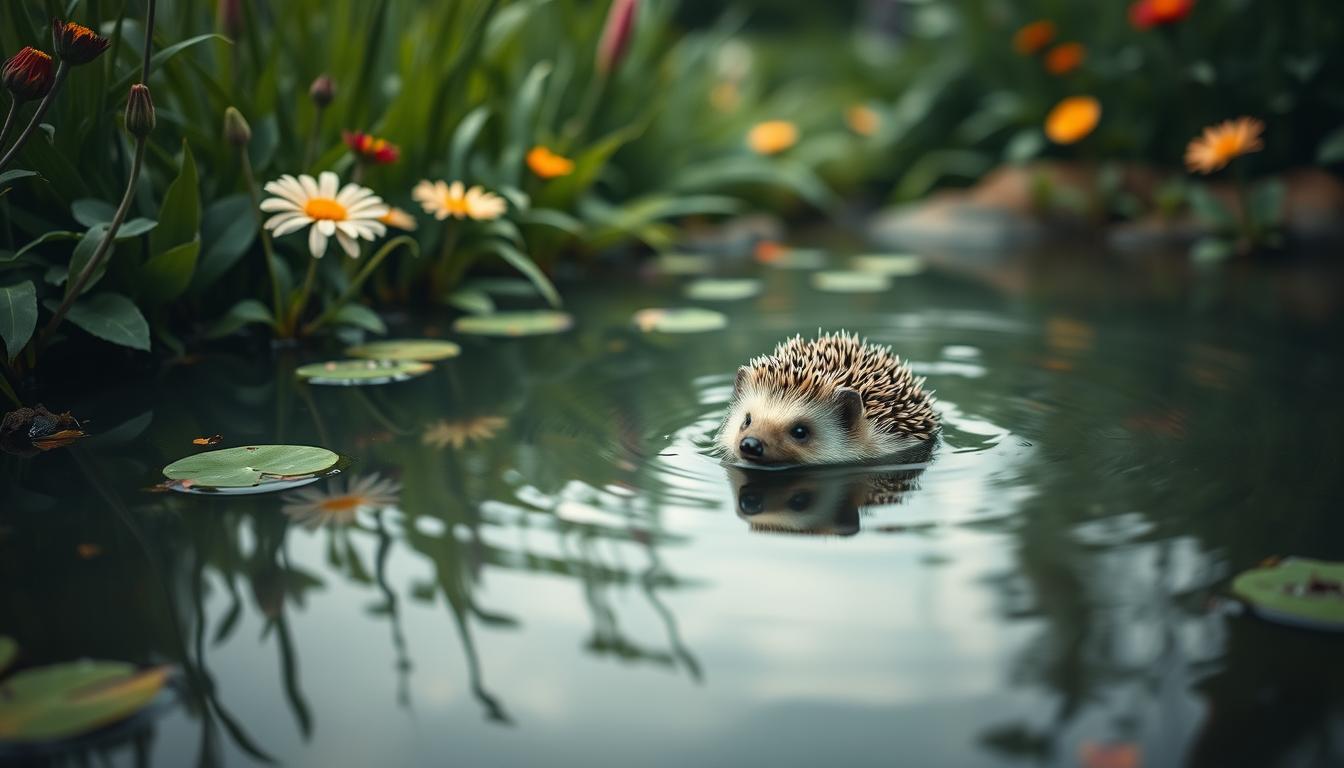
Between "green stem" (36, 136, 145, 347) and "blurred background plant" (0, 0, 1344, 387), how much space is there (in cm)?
8

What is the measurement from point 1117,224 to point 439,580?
6.67 metres

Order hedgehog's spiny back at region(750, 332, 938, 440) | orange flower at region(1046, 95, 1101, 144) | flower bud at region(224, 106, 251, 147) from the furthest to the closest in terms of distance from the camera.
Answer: orange flower at region(1046, 95, 1101, 144) → flower bud at region(224, 106, 251, 147) → hedgehog's spiny back at region(750, 332, 938, 440)

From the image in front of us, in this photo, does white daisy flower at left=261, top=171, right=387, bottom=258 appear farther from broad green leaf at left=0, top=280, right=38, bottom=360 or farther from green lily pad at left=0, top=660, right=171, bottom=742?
green lily pad at left=0, top=660, right=171, bottom=742

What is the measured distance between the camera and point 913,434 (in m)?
2.91

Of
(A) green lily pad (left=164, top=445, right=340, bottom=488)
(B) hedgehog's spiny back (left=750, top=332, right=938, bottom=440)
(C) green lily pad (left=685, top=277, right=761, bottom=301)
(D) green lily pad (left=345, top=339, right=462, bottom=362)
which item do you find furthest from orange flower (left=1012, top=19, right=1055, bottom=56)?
(A) green lily pad (left=164, top=445, right=340, bottom=488)

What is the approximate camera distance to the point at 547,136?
5367 millimetres

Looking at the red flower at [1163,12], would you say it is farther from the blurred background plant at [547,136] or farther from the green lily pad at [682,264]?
the green lily pad at [682,264]

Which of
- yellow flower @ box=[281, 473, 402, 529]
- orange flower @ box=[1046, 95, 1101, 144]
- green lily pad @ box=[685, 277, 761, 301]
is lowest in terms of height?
yellow flower @ box=[281, 473, 402, 529]

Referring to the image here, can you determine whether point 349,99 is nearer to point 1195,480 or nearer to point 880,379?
point 880,379

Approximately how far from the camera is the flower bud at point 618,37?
5.43m

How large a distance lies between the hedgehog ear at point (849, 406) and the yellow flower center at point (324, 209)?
5.19ft

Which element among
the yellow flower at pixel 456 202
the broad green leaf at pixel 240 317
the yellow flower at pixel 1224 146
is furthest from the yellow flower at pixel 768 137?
the broad green leaf at pixel 240 317

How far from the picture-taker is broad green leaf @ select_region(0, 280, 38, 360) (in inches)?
112

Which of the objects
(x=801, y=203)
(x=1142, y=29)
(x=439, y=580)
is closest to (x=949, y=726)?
(x=439, y=580)
